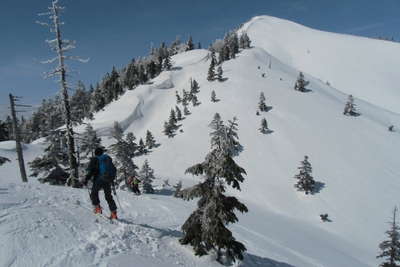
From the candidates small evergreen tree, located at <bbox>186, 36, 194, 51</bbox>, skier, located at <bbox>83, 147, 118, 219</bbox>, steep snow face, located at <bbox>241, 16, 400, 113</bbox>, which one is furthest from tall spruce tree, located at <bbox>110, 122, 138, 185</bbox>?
steep snow face, located at <bbox>241, 16, 400, 113</bbox>

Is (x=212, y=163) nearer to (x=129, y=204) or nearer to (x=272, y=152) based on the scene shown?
(x=129, y=204)

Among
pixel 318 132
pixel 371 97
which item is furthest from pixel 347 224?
pixel 371 97

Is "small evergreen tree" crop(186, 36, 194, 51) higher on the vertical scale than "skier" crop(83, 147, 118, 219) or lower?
higher

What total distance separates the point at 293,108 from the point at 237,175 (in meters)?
84.4

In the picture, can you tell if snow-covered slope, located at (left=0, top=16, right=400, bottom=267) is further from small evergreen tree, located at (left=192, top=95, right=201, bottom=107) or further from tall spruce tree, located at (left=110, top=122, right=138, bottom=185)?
tall spruce tree, located at (left=110, top=122, right=138, bottom=185)

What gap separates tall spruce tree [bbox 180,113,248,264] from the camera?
30.8 feet

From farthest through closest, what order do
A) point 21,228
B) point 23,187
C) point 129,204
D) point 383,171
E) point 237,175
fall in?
point 383,171, point 129,204, point 23,187, point 237,175, point 21,228

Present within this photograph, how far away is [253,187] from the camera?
60.4 metres

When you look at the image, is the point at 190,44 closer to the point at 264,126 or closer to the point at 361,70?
the point at 361,70

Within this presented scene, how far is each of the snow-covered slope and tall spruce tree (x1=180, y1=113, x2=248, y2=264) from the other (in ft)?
1.97

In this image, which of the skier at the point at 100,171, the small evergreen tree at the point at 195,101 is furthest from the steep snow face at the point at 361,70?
the skier at the point at 100,171

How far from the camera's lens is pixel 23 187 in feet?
43.0

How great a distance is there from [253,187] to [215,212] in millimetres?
52547

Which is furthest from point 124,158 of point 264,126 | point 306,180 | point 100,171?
point 264,126
